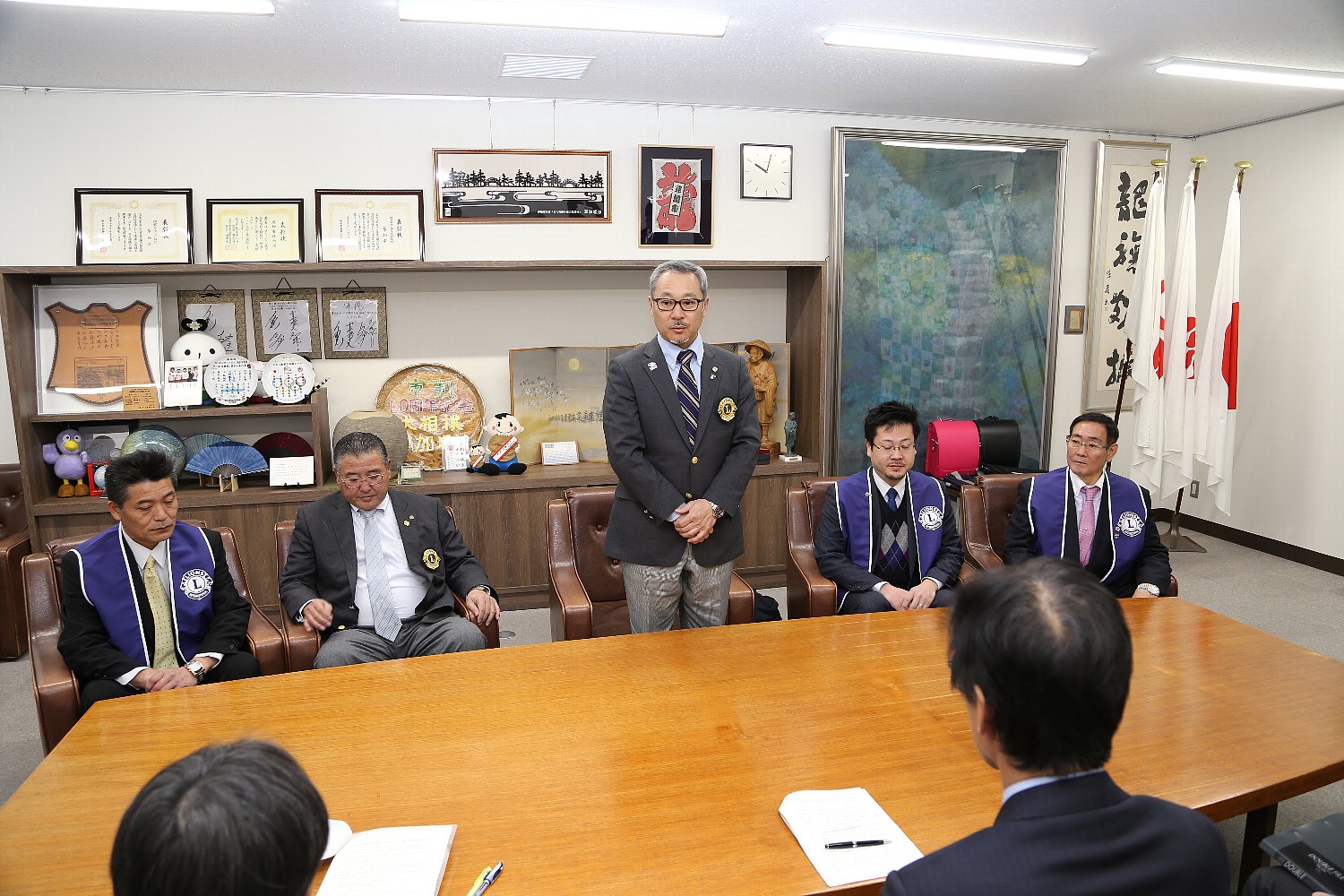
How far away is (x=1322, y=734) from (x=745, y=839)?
134cm

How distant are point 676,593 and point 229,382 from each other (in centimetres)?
274

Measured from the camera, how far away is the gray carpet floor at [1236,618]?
2.75m

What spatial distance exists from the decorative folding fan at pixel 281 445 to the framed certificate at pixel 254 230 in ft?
2.96

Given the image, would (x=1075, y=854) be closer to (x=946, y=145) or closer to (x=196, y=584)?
(x=196, y=584)

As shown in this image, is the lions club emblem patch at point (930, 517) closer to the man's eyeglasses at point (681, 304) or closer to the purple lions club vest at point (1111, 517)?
the purple lions club vest at point (1111, 517)

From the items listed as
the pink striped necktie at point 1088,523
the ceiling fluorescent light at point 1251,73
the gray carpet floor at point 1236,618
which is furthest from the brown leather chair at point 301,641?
the ceiling fluorescent light at point 1251,73

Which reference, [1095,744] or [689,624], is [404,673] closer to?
[689,624]

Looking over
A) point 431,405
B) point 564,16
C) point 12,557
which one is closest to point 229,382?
point 431,405

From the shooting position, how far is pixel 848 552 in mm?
3201

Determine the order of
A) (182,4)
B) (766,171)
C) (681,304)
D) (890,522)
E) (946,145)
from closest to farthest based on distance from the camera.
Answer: (681,304) → (182,4) → (890,522) → (766,171) → (946,145)

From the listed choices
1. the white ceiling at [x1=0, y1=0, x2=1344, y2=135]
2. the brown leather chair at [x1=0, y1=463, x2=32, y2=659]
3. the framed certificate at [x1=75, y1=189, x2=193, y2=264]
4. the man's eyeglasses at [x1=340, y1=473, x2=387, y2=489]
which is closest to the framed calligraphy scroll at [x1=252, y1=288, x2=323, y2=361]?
the framed certificate at [x1=75, y1=189, x2=193, y2=264]

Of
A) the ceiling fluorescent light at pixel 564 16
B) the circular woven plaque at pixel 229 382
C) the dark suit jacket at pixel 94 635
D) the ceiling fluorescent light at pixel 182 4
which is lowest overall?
the dark suit jacket at pixel 94 635

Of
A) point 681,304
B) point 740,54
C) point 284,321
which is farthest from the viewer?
point 284,321

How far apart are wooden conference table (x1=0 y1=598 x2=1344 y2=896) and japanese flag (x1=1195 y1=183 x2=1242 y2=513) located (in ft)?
11.3
